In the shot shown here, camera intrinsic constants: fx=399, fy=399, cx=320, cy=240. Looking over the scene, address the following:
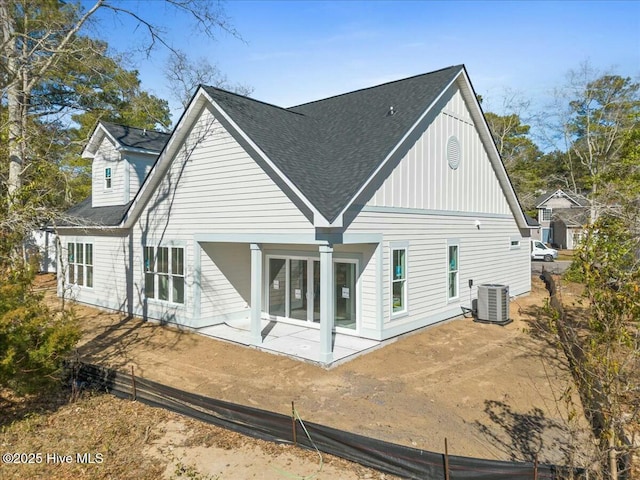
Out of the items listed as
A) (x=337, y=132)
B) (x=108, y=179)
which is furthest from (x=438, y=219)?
(x=108, y=179)

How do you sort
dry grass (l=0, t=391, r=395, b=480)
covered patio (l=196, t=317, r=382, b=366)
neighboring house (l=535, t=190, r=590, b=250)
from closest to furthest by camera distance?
1. dry grass (l=0, t=391, r=395, b=480)
2. covered patio (l=196, t=317, r=382, b=366)
3. neighboring house (l=535, t=190, r=590, b=250)

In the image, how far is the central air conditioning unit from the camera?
43.4 feet

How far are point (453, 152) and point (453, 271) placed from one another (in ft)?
13.3

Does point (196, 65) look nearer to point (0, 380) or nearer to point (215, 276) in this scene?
point (215, 276)

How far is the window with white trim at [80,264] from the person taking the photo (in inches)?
646

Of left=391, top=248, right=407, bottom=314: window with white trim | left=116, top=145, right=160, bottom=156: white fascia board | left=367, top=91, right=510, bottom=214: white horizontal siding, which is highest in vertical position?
left=116, top=145, right=160, bottom=156: white fascia board

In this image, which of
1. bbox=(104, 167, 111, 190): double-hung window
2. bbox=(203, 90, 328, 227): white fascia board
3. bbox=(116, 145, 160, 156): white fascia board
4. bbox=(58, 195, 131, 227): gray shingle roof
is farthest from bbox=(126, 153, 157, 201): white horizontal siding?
bbox=(203, 90, 328, 227): white fascia board

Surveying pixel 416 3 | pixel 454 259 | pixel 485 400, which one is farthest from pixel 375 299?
pixel 416 3

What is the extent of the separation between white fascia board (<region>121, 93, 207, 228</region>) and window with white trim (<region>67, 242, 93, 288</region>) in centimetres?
367

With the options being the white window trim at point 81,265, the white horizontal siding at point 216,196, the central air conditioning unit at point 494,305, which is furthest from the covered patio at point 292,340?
the white window trim at point 81,265

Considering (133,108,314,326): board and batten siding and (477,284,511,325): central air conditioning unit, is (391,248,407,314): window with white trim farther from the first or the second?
(477,284,511,325): central air conditioning unit

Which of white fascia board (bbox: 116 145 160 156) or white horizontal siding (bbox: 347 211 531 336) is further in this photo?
white fascia board (bbox: 116 145 160 156)

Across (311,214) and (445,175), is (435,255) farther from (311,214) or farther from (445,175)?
(311,214)

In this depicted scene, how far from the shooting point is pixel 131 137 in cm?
1631
